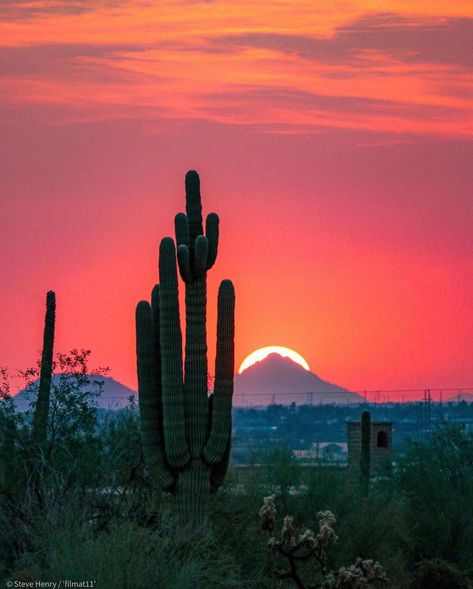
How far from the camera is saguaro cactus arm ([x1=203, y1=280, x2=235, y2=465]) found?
22891 mm

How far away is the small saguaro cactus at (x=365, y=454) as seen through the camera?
31.5 m

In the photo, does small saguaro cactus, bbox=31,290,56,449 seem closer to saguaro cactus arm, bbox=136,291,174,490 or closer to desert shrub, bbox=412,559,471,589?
saguaro cactus arm, bbox=136,291,174,490

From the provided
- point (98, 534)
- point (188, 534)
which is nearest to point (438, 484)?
point (188, 534)

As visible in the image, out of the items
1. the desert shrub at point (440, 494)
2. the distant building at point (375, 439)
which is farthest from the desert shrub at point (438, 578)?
the distant building at point (375, 439)

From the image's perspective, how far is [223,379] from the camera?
2309 centimetres

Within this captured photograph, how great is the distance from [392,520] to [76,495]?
8796 mm

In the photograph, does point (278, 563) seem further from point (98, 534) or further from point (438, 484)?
point (438, 484)

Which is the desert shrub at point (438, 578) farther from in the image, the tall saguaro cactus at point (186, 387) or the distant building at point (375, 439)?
the distant building at point (375, 439)

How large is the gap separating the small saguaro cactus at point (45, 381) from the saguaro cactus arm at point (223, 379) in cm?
308

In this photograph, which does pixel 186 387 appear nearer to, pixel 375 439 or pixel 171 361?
pixel 171 361

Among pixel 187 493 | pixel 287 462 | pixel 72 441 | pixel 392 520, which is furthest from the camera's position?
pixel 287 462

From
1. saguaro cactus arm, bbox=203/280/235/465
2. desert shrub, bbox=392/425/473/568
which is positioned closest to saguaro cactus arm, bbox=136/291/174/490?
saguaro cactus arm, bbox=203/280/235/465

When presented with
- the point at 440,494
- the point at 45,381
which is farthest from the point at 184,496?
the point at 440,494

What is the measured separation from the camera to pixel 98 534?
63.9 ft
